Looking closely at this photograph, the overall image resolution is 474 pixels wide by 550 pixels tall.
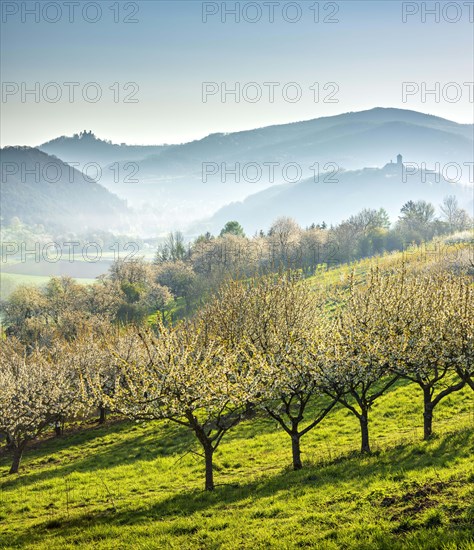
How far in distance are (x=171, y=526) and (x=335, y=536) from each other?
749cm

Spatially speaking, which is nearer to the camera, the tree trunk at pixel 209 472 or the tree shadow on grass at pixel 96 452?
the tree trunk at pixel 209 472

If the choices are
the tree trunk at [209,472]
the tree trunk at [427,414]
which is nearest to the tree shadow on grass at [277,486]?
the tree trunk at [209,472]

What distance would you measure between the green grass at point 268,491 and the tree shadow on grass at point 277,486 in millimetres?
88

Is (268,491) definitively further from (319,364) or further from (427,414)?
(427,414)

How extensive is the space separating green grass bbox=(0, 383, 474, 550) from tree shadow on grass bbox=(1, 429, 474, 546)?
88 mm

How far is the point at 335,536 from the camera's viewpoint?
1512 cm

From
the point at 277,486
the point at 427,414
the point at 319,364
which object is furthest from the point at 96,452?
the point at 427,414

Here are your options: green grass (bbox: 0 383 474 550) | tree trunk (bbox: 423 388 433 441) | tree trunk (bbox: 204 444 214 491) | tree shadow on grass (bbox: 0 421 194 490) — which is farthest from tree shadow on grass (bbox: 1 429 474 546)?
tree shadow on grass (bbox: 0 421 194 490)

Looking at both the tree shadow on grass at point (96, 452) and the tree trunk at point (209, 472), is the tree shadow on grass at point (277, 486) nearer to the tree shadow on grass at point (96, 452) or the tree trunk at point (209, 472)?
the tree trunk at point (209, 472)

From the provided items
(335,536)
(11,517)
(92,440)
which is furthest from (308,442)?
(92,440)

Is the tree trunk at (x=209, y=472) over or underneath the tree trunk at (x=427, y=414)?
underneath

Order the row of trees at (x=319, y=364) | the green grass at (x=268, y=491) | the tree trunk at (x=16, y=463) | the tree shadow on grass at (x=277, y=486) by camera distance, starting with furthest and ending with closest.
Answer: the tree trunk at (x=16, y=463) → the row of trees at (x=319, y=364) → the tree shadow on grass at (x=277, y=486) → the green grass at (x=268, y=491)

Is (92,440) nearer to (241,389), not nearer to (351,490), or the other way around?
(241,389)

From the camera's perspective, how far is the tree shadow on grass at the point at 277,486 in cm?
2103
